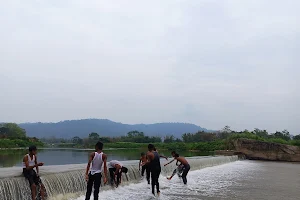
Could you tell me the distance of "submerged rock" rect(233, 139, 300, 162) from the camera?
112 feet

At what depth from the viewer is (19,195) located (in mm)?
9398

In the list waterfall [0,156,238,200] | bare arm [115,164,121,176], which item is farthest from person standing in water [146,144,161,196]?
waterfall [0,156,238,200]

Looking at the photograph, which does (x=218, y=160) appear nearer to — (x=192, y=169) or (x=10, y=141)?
(x=192, y=169)

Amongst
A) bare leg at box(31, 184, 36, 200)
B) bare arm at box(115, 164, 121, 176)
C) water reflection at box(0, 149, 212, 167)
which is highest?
bare arm at box(115, 164, 121, 176)

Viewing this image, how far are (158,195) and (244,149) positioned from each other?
1083 inches

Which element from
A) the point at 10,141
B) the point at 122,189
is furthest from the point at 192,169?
the point at 10,141

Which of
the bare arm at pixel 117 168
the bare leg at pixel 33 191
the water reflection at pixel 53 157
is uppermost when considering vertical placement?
the bare arm at pixel 117 168

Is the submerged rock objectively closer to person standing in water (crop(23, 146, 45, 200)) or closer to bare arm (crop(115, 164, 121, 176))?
bare arm (crop(115, 164, 121, 176))

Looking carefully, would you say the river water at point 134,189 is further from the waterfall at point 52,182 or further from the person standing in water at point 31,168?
the person standing in water at point 31,168

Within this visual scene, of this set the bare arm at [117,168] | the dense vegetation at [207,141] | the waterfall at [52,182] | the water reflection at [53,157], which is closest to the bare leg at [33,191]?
the waterfall at [52,182]

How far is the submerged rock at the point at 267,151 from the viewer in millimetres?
34094

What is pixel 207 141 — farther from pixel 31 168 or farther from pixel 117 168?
pixel 31 168

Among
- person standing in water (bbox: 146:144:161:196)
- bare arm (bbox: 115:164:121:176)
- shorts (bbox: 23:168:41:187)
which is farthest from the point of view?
bare arm (bbox: 115:164:121:176)

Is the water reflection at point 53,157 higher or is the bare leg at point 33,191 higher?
Answer: the bare leg at point 33,191
